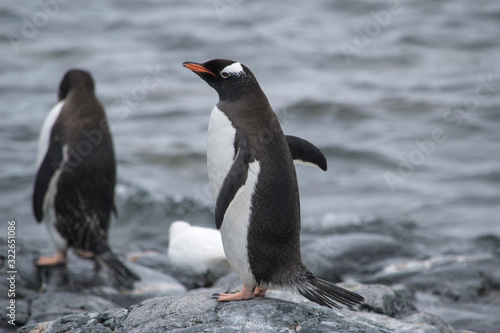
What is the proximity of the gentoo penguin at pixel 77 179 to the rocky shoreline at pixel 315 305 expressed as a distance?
9.4 inches

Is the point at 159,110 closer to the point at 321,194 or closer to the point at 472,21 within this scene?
the point at 321,194

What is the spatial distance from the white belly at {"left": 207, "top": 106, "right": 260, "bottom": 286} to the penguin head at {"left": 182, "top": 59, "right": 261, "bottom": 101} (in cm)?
14

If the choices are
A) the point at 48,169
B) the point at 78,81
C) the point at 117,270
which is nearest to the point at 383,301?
the point at 117,270

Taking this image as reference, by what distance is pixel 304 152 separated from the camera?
13.7 feet

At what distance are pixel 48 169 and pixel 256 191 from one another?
3437 millimetres

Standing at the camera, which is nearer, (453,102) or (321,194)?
(321,194)

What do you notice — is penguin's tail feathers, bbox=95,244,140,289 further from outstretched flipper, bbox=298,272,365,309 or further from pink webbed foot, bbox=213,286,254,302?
outstretched flipper, bbox=298,272,365,309

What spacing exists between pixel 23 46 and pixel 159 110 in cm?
544

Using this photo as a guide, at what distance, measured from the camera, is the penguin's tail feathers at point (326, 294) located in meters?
3.75

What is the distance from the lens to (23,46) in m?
17.0

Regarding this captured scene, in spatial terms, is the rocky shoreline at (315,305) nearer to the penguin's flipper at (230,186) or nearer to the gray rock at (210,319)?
the gray rock at (210,319)

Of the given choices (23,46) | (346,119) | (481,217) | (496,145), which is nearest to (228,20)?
(23,46)

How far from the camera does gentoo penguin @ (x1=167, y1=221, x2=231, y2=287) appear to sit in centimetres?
604

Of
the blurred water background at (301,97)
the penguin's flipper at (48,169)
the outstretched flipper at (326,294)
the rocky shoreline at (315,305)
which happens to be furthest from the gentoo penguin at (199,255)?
the outstretched flipper at (326,294)
